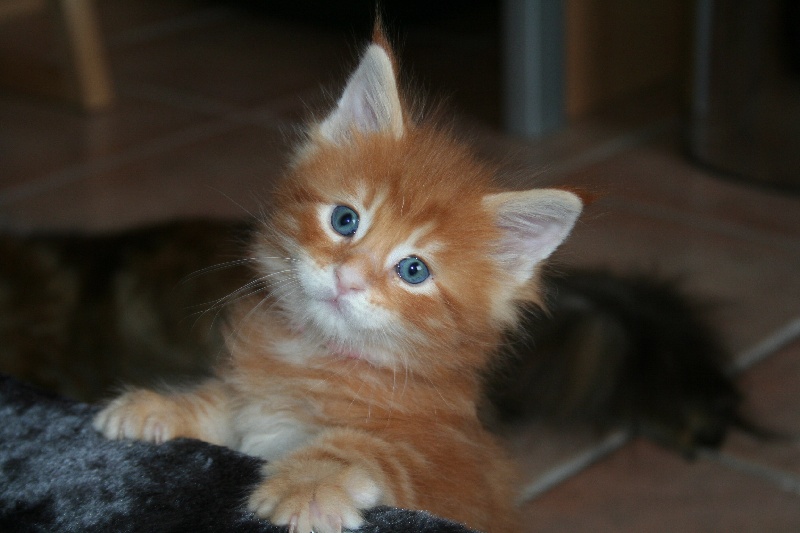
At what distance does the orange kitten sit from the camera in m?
1.16

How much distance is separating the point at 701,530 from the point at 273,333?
903mm

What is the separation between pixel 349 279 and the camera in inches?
44.6

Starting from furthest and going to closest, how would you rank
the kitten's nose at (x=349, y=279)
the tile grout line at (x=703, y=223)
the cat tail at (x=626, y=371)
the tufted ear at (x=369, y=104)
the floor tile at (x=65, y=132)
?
the floor tile at (x=65, y=132) < the tile grout line at (x=703, y=223) < the cat tail at (x=626, y=371) < the tufted ear at (x=369, y=104) < the kitten's nose at (x=349, y=279)

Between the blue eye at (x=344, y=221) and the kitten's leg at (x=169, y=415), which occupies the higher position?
the blue eye at (x=344, y=221)

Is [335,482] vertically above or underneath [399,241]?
underneath

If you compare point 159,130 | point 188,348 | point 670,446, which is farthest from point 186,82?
point 670,446

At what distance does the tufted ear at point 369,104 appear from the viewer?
1.24 m

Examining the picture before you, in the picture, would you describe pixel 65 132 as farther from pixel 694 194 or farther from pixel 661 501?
pixel 661 501

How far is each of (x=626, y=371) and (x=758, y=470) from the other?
0.30m

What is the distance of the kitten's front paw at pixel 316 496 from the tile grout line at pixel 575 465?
85cm

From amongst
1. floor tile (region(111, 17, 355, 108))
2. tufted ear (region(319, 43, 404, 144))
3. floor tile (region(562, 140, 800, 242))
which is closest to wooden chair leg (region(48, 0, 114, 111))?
floor tile (region(111, 17, 355, 108))

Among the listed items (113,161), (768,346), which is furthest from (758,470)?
(113,161)

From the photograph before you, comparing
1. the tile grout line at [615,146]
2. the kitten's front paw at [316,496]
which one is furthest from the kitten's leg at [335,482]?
the tile grout line at [615,146]

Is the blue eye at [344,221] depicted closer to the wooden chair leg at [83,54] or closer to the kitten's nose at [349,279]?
the kitten's nose at [349,279]
